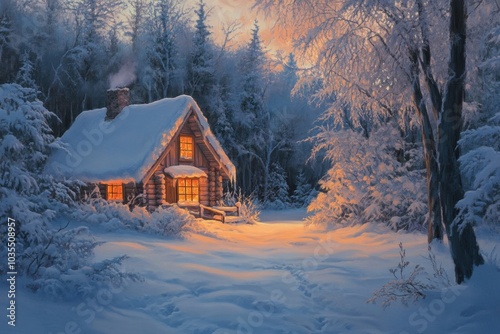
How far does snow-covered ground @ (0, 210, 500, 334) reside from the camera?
6.62 metres

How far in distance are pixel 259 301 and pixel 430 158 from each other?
6.05 m

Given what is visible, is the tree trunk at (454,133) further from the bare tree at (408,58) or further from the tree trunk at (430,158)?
the tree trunk at (430,158)

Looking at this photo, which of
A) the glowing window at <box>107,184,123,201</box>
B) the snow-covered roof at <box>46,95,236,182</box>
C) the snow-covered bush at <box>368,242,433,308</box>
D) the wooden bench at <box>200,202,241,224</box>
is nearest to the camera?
the snow-covered bush at <box>368,242,433,308</box>

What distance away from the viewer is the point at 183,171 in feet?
77.2

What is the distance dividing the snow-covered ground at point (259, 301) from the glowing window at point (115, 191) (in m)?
10.6

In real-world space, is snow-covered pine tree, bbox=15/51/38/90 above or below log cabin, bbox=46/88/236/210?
above

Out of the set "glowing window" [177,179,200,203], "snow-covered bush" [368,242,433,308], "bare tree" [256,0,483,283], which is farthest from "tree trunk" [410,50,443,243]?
"glowing window" [177,179,200,203]

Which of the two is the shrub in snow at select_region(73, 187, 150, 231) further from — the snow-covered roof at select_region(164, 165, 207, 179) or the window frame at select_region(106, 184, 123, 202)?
the snow-covered roof at select_region(164, 165, 207, 179)

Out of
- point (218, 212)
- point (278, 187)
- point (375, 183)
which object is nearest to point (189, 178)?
point (218, 212)

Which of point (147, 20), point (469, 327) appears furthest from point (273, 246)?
point (147, 20)

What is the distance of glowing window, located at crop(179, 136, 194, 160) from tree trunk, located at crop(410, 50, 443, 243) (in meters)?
14.8

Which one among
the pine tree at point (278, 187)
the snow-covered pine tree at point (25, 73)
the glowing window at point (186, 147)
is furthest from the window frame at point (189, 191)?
the pine tree at point (278, 187)

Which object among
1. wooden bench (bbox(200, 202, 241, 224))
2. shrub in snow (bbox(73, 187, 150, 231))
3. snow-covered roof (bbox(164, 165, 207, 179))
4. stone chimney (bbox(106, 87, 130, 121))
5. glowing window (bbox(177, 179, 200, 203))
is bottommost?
wooden bench (bbox(200, 202, 241, 224))

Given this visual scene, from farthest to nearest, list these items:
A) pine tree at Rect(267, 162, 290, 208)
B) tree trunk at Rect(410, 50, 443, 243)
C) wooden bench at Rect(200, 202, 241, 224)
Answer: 1. pine tree at Rect(267, 162, 290, 208)
2. wooden bench at Rect(200, 202, 241, 224)
3. tree trunk at Rect(410, 50, 443, 243)
